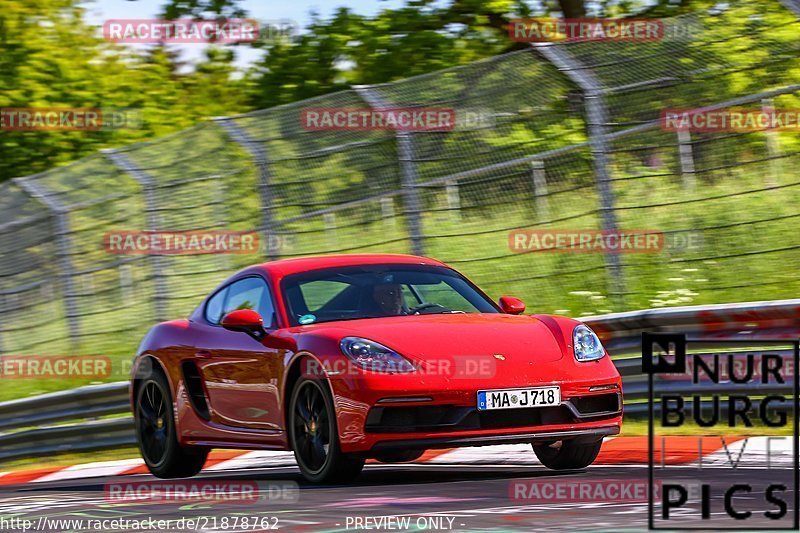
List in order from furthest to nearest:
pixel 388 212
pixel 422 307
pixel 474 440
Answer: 1. pixel 388 212
2. pixel 422 307
3. pixel 474 440

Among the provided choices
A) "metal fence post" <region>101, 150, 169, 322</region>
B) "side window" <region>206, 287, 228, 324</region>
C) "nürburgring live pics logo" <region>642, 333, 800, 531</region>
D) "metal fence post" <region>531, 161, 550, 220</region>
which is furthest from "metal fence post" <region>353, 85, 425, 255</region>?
"metal fence post" <region>101, 150, 169, 322</region>

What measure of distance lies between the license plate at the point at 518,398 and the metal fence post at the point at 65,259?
7.80 metres

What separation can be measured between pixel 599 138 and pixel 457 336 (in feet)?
11.7

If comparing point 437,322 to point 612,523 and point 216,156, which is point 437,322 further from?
point 216,156

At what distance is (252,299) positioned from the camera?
30.6ft

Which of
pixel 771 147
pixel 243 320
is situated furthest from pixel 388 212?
pixel 243 320

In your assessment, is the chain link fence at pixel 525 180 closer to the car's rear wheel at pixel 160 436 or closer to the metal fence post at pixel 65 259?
the metal fence post at pixel 65 259

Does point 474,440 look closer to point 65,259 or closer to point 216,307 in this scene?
point 216,307

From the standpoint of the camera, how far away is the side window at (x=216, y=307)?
9648 millimetres

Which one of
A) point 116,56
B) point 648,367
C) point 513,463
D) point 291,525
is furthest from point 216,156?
point 116,56

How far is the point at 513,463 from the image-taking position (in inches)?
359

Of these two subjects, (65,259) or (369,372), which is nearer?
(369,372)

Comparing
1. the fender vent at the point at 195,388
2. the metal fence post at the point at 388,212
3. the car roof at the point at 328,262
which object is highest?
the car roof at the point at 328,262

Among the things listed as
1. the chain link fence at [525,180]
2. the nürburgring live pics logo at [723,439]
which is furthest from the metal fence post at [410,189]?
the nürburgring live pics logo at [723,439]
